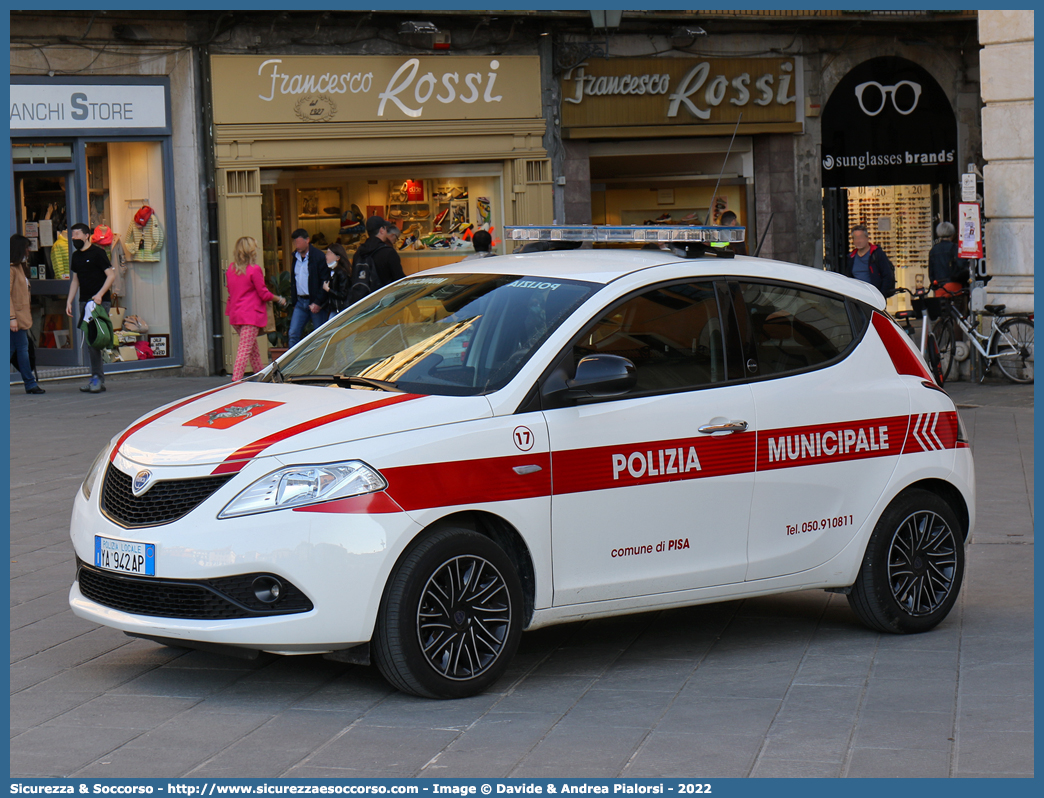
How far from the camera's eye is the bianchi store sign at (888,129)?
926 inches

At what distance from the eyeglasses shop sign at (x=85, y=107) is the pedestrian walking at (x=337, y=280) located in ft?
11.9

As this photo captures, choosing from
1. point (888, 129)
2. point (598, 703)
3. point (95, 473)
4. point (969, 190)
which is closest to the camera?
point (598, 703)

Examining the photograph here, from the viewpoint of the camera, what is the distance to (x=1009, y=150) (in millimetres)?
17125

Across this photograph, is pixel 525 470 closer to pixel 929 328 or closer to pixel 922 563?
pixel 922 563

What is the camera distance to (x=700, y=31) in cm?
2202

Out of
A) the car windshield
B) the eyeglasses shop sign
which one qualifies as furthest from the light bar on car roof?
the eyeglasses shop sign

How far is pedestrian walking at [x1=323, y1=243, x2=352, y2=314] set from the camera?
55.1 feet

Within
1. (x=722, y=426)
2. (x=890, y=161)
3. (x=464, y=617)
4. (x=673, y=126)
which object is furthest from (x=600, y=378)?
(x=890, y=161)

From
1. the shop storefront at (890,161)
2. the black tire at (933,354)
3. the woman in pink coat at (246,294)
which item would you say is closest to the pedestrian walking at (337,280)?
the woman in pink coat at (246,294)

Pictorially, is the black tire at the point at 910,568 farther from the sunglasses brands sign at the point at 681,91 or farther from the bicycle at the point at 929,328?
the sunglasses brands sign at the point at 681,91

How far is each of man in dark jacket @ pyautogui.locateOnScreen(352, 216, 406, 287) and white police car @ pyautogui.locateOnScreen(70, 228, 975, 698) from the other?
739 cm

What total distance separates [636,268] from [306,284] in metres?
11.4

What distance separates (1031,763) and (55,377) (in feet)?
51.8

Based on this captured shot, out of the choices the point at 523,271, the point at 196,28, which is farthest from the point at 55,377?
the point at 523,271
